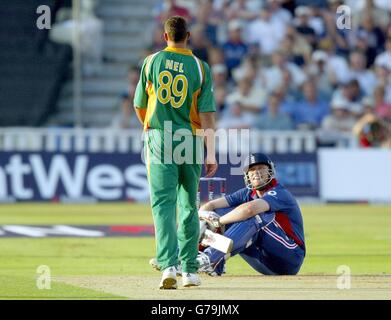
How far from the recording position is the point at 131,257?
14.8 metres

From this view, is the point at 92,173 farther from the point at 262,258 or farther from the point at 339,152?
the point at 262,258

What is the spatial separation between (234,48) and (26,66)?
4.49 m

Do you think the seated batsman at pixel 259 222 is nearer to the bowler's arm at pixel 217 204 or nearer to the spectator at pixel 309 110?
the bowler's arm at pixel 217 204

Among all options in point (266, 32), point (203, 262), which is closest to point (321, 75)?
point (266, 32)

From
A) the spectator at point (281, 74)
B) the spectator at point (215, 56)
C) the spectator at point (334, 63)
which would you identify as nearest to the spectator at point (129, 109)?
the spectator at point (215, 56)

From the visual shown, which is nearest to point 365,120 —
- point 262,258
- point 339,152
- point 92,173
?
point 339,152

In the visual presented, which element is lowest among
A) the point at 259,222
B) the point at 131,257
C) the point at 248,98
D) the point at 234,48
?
the point at 131,257

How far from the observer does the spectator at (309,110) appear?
84.8 feet

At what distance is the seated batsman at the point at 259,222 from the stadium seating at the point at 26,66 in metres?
15.0

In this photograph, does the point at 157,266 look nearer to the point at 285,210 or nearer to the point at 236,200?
the point at 236,200

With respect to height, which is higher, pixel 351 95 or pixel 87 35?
pixel 87 35

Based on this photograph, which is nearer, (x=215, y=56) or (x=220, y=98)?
(x=220, y=98)

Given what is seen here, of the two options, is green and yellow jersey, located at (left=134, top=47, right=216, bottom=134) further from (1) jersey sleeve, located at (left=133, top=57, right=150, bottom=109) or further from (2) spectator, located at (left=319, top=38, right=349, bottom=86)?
(2) spectator, located at (left=319, top=38, right=349, bottom=86)

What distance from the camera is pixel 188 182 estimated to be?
1093cm
